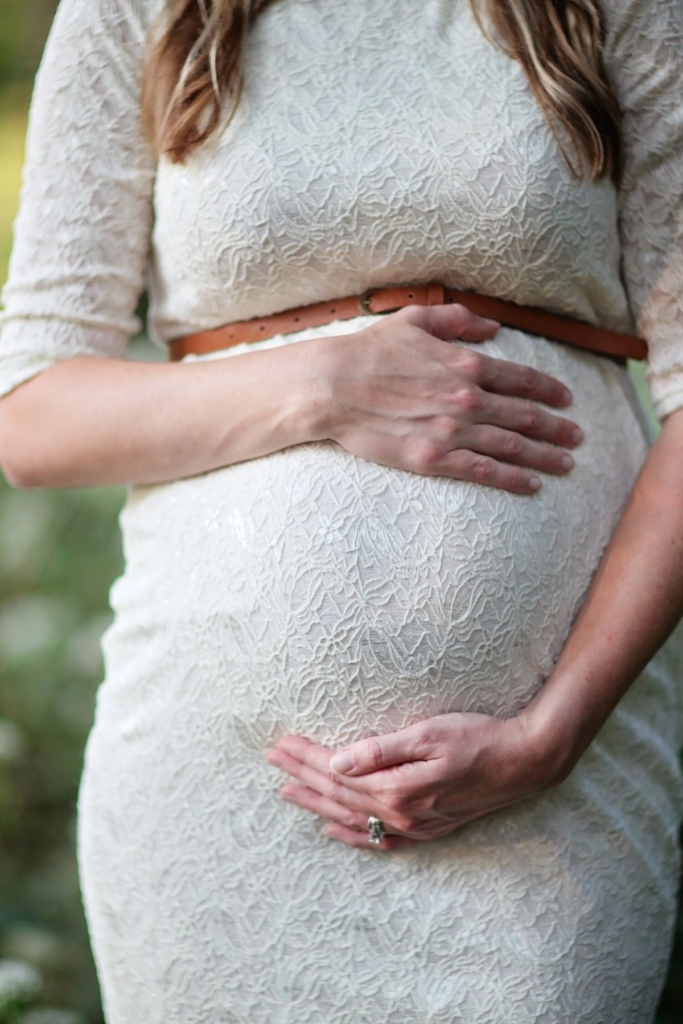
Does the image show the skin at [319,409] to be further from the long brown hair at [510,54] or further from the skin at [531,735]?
the long brown hair at [510,54]

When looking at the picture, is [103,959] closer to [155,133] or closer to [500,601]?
[500,601]

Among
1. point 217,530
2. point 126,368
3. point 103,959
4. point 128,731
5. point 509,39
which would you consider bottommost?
point 103,959

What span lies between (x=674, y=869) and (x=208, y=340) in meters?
0.83

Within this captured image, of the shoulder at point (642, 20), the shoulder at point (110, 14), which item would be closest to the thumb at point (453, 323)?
the shoulder at point (642, 20)

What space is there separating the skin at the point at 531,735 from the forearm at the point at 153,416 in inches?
12.6

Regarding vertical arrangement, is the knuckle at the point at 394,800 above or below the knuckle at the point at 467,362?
below

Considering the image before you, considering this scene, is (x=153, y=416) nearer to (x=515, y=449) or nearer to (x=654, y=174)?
(x=515, y=449)

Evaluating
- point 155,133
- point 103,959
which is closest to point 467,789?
point 103,959

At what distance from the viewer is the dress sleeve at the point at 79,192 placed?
1061mm

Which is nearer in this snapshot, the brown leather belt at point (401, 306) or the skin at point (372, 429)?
the skin at point (372, 429)

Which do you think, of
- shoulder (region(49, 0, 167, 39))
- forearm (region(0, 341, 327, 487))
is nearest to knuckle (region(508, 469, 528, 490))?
forearm (region(0, 341, 327, 487))

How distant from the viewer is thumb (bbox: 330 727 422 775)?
3.16 feet

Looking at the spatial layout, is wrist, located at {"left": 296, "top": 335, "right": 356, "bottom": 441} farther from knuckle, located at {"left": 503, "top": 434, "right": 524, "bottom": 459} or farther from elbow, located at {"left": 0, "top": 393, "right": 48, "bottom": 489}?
elbow, located at {"left": 0, "top": 393, "right": 48, "bottom": 489}

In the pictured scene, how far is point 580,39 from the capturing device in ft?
3.44
